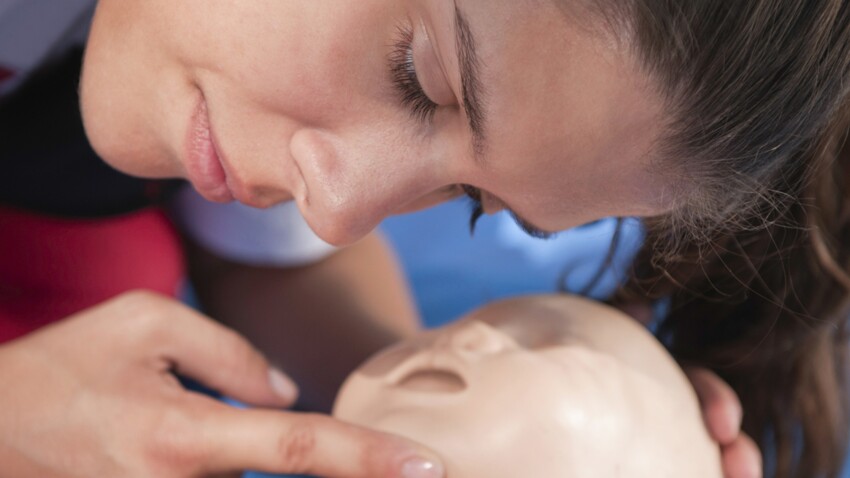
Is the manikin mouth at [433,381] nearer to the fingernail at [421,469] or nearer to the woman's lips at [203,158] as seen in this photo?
the fingernail at [421,469]

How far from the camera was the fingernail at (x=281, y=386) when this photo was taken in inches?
26.2

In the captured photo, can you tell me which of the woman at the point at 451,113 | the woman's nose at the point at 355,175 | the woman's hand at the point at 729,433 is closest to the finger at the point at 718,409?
the woman's hand at the point at 729,433

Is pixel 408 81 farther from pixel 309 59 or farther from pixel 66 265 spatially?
pixel 66 265

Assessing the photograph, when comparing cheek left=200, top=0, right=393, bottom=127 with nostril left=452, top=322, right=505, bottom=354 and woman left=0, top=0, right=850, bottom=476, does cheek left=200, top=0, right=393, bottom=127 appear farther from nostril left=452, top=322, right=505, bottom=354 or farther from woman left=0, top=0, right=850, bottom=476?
nostril left=452, top=322, right=505, bottom=354

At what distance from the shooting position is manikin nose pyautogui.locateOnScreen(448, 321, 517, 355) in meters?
0.60

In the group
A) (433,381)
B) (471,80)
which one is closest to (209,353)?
(433,381)

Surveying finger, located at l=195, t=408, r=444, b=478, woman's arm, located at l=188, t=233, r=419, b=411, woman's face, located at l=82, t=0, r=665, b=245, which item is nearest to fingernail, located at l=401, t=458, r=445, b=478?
finger, located at l=195, t=408, r=444, b=478

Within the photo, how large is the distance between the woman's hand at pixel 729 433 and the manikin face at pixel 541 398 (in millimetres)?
21

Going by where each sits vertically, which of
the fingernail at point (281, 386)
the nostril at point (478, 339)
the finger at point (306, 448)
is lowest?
the fingernail at point (281, 386)

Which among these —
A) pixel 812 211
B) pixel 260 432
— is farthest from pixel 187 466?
pixel 812 211

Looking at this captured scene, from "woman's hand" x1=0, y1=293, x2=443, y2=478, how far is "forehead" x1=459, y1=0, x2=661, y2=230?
0.58 feet

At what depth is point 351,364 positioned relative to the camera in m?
0.98

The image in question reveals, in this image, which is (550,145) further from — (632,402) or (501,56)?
(632,402)

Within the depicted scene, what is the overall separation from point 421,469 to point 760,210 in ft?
0.91
